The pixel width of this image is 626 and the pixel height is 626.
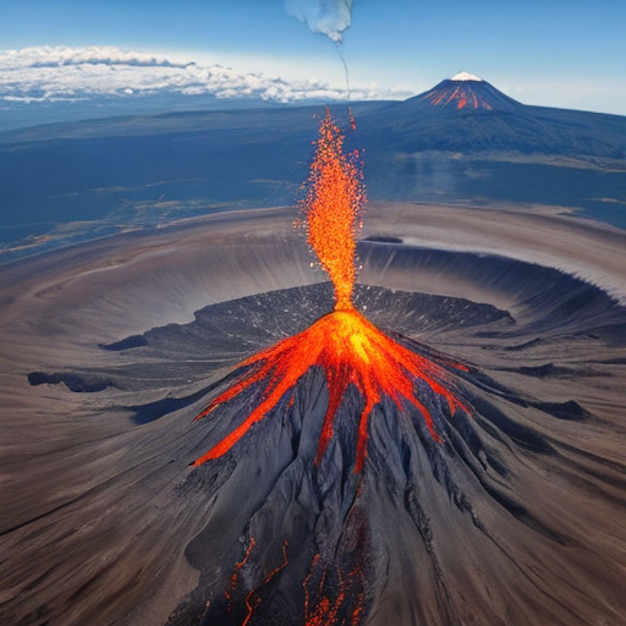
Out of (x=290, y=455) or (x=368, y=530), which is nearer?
(x=368, y=530)

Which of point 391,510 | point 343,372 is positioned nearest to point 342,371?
point 343,372

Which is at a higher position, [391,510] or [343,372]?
[343,372]

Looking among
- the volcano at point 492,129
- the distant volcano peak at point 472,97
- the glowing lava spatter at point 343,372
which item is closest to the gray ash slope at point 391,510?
the glowing lava spatter at point 343,372

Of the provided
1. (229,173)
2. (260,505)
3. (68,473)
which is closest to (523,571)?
(260,505)

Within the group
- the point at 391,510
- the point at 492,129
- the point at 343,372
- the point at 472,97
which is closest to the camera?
the point at 391,510

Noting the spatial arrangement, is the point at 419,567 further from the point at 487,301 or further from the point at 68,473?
the point at 487,301

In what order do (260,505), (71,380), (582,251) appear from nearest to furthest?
(260,505) < (71,380) < (582,251)

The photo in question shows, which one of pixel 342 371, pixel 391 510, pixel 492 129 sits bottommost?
pixel 492 129

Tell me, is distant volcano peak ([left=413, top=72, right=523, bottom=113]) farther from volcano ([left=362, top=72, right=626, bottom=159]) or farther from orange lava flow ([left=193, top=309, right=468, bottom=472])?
orange lava flow ([left=193, top=309, right=468, bottom=472])

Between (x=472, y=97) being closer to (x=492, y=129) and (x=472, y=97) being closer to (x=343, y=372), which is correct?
(x=492, y=129)
